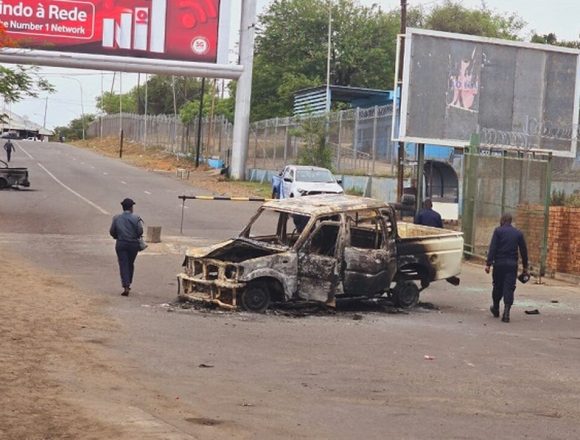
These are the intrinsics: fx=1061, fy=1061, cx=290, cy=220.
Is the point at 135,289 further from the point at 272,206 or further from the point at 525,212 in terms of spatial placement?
the point at 525,212

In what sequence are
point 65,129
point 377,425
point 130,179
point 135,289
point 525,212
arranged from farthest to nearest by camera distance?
point 65,129 → point 130,179 → point 525,212 → point 135,289 → point 377,425

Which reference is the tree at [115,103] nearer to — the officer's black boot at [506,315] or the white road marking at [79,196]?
the white road marking at [79,196]

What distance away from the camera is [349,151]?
150 ft

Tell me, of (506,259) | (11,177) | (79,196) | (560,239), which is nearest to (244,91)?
(79,196)

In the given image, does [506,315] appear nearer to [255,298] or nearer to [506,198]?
[255,298]

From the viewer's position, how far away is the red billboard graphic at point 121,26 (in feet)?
167

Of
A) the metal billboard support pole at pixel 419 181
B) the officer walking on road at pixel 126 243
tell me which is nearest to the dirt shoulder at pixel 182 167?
the metal billboard support pole at pixel 419 181

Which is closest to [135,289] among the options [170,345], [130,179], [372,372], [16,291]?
[16,291]

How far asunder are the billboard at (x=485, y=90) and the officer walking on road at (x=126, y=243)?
1308 cm

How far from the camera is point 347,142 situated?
45875 millimetres

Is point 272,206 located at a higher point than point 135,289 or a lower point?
higher

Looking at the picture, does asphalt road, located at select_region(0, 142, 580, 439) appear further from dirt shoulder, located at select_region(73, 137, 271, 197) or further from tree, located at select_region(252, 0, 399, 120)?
tree, located at select_region(252, 0, 399, 120)

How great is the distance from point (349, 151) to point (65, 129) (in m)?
131

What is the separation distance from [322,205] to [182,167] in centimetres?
5340
